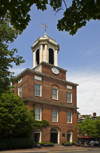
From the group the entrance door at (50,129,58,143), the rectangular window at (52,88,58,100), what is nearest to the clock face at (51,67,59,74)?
the rectangular window at (52,88,58,100)

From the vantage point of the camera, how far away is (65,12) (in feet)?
20.1

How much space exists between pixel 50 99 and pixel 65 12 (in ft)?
96.1

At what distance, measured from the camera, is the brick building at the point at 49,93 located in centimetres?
3216

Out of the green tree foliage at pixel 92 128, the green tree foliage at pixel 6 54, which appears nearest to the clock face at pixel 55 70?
the green tree foliage at pixel 92 128

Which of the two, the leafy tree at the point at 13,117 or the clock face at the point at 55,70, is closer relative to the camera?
the leafy tree at the point at 13,117

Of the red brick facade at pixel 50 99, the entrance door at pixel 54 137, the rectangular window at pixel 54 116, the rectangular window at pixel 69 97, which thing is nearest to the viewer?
the red brick facade at pixel 50 99

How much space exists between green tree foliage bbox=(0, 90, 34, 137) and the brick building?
Result: 481 centimetres

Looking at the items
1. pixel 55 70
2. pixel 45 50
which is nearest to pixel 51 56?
pixel 45 50

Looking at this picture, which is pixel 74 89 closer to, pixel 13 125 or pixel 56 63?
pixel 56 63

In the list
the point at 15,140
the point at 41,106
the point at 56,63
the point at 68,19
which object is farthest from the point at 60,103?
the point at 68,19

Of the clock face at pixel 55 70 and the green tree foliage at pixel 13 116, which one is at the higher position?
the clock face at pixel 55 70

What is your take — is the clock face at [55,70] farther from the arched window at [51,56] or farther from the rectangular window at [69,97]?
the rectangular window at [69,97]

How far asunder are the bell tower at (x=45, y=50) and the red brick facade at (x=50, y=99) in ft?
7.27

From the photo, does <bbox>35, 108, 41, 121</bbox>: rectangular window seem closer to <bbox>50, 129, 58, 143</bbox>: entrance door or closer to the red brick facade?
the red brick facade
